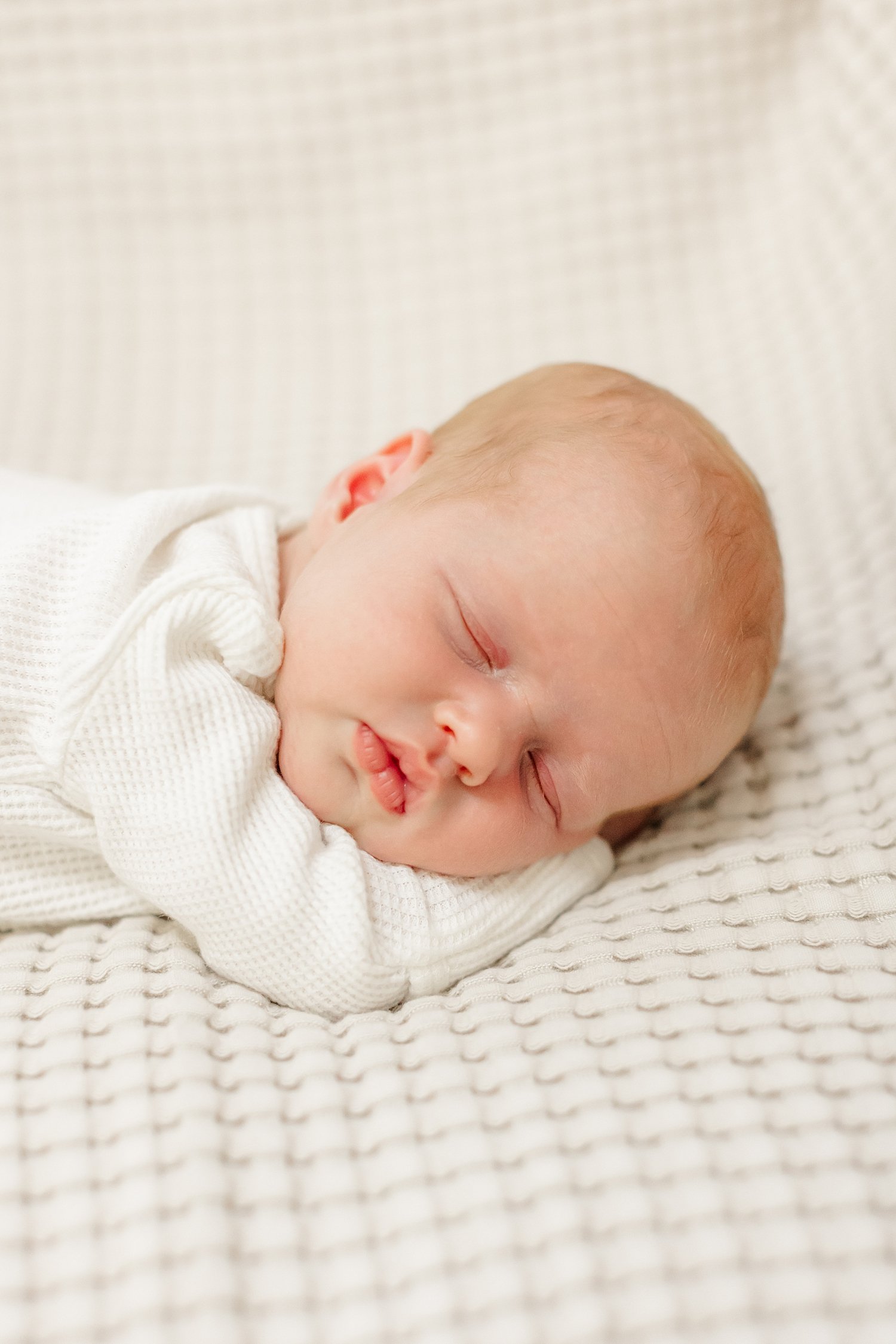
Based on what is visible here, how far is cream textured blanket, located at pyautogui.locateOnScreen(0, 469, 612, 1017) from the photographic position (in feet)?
3.21

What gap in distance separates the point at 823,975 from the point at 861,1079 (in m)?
0.11

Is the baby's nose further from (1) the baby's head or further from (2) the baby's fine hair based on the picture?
(2) the baby's fine hair

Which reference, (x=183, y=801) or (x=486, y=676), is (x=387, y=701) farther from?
(x=183, y=801)

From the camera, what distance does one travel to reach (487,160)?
185cm

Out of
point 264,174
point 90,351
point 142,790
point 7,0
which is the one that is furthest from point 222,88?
point 142,790

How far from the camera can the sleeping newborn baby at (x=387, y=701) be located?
987 millimetres

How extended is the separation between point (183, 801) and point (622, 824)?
484 millimetres

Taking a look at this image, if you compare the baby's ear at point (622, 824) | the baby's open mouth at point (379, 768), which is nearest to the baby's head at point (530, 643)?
the baby's open mouth at point (379, 768)

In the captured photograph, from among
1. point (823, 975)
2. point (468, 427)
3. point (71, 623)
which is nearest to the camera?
point (823, 975)

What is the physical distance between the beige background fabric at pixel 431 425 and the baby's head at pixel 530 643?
0.13 meters

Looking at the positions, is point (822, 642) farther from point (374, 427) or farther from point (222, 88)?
point (222, 88)

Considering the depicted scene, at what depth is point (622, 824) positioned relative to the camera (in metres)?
1.25

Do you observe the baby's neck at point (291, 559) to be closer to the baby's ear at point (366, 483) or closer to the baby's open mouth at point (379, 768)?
the baby's ear at point (366, 483)

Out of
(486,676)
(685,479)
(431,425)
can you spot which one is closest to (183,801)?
(486,676)
